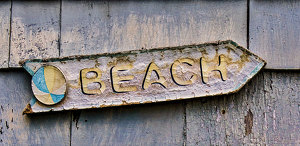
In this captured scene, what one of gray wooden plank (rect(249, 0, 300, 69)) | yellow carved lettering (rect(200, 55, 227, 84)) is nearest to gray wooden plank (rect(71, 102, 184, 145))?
yellow carved lettering (rect(200, 55, 227, 84))

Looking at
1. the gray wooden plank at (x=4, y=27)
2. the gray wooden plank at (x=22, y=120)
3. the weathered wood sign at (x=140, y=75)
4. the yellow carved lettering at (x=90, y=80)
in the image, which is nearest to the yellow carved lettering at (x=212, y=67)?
the weathered wood sign at (x=140, y=75)

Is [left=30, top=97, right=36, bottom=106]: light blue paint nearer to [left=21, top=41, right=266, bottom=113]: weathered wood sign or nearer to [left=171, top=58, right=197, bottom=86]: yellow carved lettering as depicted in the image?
[left=21, top=41, right=266, bottom=113]: weathered wood sign

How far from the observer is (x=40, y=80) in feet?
2.80

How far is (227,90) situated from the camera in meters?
0.83

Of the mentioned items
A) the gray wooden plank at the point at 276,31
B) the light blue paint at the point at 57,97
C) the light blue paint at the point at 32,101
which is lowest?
the light blue paint at the point at 32,101

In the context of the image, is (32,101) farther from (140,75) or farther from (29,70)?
(140,75)

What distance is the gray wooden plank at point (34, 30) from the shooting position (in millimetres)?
904

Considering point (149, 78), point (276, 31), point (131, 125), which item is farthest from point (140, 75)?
point (276, 31)

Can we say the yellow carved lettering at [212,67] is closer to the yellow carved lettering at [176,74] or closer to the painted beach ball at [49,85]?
the yellow carved lettering at [176,74]

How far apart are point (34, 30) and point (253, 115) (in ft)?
1.94

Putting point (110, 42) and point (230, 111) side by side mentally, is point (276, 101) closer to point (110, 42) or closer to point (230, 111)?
point (230, 111)

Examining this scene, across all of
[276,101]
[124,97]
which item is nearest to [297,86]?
[276,101]

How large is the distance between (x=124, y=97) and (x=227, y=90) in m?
0.24

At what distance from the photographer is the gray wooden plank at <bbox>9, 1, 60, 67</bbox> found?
0.90 m
